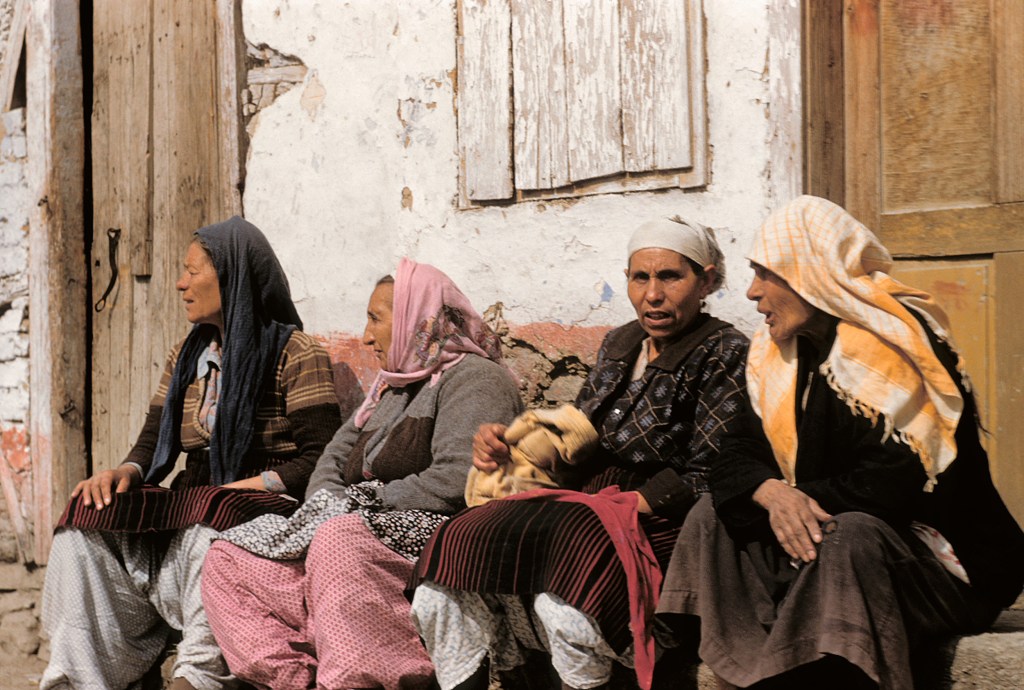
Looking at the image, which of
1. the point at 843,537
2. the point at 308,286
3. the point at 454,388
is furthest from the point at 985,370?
the point at 308,286

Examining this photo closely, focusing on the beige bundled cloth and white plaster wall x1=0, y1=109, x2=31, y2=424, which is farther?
white plaster wall x1=0, y1=109, x2=31, y2=424

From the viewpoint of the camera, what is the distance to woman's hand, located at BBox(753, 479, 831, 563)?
3.07m

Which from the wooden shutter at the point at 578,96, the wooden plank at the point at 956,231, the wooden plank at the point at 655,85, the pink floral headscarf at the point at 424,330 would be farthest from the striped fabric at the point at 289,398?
the wooden plank at the point at 956,231

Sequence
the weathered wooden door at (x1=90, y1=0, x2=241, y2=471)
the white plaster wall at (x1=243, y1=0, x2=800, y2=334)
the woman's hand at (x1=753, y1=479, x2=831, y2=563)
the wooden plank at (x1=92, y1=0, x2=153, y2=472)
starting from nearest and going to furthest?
1. the woman's hand at (x1=753, y1=479, x2=831, y2=563)
2. the white plaster wall at (x1=243, y1=0, x2=800, y2=334)
3. the weathered wooden door at (x1=90, y1=0, x2=241, y2=471)
4. the wooden plank at (x1=92, y1=0, x2=153, y2=472)

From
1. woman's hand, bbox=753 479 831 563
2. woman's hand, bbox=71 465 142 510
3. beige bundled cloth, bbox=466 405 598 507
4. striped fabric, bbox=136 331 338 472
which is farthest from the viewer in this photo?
striped fabric, bbox=136 331 338 472

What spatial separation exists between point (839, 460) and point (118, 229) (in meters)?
4.46

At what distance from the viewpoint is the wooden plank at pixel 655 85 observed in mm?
4441

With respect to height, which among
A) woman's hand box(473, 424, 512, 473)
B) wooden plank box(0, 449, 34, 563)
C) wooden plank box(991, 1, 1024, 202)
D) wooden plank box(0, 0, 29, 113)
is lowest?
wooden plank box(0, 449, 34, 563)

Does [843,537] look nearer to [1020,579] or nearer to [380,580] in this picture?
[1020,579]

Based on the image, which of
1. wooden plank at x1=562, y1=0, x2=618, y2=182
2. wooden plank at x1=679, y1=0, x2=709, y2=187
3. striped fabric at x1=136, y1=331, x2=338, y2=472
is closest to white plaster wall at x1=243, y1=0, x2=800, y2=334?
wooden plank at x1=679, y1=0, x2=709, y2=187

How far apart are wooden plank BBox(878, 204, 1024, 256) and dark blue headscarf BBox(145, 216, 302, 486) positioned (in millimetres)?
2426

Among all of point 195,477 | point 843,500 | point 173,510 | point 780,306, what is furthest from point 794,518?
point 195,477

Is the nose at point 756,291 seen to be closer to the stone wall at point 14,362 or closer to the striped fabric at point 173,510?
the striped fabric at point 173,510

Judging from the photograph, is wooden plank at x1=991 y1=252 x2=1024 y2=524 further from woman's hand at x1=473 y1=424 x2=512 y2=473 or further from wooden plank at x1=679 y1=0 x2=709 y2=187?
woman's hand at x1=473 y1=424 x2=512 y2=473
